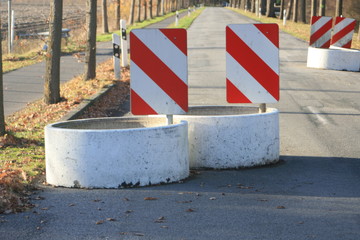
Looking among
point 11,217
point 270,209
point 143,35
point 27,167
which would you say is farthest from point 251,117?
point 11,217

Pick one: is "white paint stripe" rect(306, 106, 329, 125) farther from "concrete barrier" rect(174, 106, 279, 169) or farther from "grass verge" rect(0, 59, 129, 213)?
"grass verge" rect(0, 59, 129, 213)

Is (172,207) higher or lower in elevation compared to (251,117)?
lower

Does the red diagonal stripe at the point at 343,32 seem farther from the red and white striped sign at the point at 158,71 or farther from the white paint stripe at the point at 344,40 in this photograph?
the red and white striped sign at the point at 158,71

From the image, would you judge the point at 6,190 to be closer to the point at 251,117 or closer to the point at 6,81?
the point at 251,117

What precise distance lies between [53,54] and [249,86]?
20.7ft

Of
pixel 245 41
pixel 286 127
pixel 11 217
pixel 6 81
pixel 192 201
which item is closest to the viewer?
pixel 11 217

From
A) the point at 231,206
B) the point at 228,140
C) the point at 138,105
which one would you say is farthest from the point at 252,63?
the point at 231,206

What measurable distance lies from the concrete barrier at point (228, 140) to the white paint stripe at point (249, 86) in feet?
0.94

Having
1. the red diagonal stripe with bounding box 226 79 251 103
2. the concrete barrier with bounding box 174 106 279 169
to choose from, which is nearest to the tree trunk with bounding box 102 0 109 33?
the red diagonal stripe with bounding box 226 79 251 103

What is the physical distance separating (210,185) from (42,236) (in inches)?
82.6

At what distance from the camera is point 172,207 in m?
5.86

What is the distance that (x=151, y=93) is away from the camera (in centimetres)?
723

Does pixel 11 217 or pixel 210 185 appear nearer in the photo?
pixel 11 217

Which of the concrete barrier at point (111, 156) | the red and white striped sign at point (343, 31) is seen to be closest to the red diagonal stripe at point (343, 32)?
the red and white striped sign at point (343, 31)
